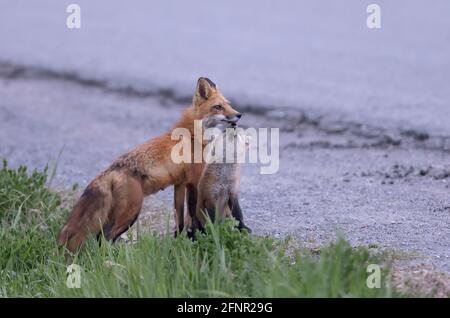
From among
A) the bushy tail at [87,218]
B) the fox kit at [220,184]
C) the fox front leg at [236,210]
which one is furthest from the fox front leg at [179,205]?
the bushy tail at [87,218]

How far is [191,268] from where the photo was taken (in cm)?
625

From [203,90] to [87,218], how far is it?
68.1 inches

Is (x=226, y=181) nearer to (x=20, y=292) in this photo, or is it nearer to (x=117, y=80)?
(x=20, y=292)

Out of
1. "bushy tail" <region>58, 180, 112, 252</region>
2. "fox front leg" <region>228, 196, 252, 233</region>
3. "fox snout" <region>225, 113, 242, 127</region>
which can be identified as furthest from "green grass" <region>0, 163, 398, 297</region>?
"fox snout" <region>225, 113, 242, 127</region>

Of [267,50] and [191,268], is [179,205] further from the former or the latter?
[267,50]

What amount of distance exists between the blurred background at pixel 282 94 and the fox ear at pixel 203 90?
1307 mm

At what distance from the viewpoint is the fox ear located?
8.27 m

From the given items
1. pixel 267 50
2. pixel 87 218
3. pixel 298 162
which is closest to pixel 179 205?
pixel 87 218

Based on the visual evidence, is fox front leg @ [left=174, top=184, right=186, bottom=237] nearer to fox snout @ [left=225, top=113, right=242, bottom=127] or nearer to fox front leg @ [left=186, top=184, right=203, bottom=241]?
fox front leg @ [left=186, top=184, right=203, bottom=241]

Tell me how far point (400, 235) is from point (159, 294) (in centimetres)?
272

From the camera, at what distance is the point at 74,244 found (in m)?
7.48

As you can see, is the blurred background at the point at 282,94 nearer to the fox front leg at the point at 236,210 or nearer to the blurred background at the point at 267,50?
the blurred background at the point at 267,50

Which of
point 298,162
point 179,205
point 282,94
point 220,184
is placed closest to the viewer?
point 179,205
